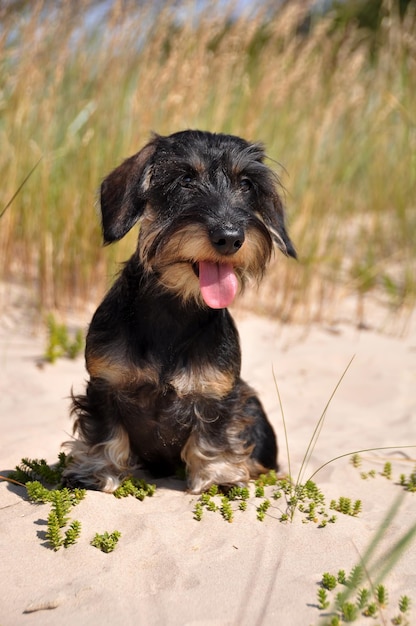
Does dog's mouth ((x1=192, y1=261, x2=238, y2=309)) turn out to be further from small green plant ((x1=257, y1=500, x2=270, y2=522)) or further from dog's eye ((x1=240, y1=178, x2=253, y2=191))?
small green plant ((x1=257, y1=500, x2=270, y2=522))

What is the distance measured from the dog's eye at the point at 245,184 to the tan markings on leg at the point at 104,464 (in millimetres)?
1307

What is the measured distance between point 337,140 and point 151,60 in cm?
214

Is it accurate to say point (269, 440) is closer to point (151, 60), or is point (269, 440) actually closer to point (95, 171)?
point (95, 171)

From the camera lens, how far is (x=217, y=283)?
10.2 feet

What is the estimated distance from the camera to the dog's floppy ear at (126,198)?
3227 millimetres

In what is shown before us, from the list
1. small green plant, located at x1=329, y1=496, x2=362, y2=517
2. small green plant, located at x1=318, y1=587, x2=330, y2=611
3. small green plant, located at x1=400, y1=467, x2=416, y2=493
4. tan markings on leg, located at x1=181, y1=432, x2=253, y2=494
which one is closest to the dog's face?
tan markings on leg, located at x1=181, y1=432, x2=253, y2=494

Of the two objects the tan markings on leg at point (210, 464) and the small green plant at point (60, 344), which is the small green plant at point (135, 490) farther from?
the small green plant at point (60, 344)

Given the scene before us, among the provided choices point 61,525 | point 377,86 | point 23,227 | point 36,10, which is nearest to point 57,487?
point 61,525

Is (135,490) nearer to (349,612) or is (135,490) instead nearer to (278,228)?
(349,612)

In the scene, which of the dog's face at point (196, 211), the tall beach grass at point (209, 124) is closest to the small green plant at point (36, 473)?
the dog's face at point (196, 211)

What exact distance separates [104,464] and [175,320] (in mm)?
772

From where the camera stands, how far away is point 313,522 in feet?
10.2

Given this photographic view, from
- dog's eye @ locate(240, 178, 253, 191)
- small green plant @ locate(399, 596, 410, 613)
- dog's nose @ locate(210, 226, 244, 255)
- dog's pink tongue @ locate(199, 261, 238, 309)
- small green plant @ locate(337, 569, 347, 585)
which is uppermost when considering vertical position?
dog's eye @ locate(240, 178, 253, 191)

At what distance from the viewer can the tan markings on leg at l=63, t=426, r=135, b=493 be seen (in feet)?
10.9
